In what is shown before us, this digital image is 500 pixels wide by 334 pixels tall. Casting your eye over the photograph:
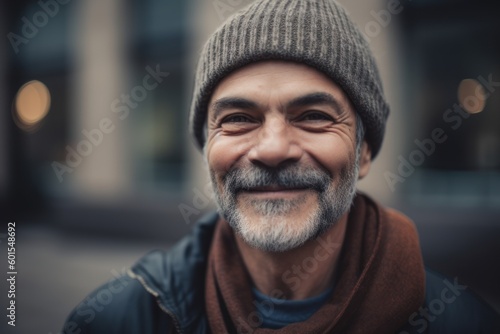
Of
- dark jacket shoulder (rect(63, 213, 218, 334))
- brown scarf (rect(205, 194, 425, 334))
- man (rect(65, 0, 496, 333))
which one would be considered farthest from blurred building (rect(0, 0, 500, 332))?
dark jacket shoulder (rect(63, 213, 218, 334))

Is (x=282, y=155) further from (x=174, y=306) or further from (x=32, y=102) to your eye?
(x=32, y=102)

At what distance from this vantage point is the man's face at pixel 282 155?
182 cm

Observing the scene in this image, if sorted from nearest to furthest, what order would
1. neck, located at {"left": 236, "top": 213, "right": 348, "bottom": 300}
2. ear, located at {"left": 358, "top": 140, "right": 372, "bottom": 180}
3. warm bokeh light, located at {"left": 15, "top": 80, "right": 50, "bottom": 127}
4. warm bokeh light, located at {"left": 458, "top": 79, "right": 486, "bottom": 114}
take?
neck, located at {"left": 236, "top": 213, "right": 348, "bottom": 300} → ear, located at {"left": 358, "top": 140, "right": 372, "bottom": 180} → warm bokeh light, located at {"left": 458, "top": 79, "right": 486, "bottom": 114} → warm bokeh light, located at {"left": 15, "top": 80, "right": 50, "bottom": 127}

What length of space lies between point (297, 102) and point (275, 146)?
8.1 inches

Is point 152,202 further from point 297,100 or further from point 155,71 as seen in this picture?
point 297,100

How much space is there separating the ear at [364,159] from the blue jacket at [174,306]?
0.54m

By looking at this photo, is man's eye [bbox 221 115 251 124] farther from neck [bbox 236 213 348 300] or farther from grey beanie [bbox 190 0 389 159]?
neck [bbox 236 213 348 300]

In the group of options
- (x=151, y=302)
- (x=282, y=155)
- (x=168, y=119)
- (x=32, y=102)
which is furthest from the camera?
(x=32, y=102)

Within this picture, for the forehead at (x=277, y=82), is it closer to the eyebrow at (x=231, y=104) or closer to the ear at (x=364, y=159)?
the eyebrow at (x=231, y=104)

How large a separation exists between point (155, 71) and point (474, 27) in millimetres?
5751

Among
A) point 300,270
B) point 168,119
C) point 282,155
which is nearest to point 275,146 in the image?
point 282,155

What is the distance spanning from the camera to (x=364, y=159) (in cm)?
226

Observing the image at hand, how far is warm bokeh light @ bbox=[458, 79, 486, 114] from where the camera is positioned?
6.30m

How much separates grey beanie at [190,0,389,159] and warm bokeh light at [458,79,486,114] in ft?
15.8
